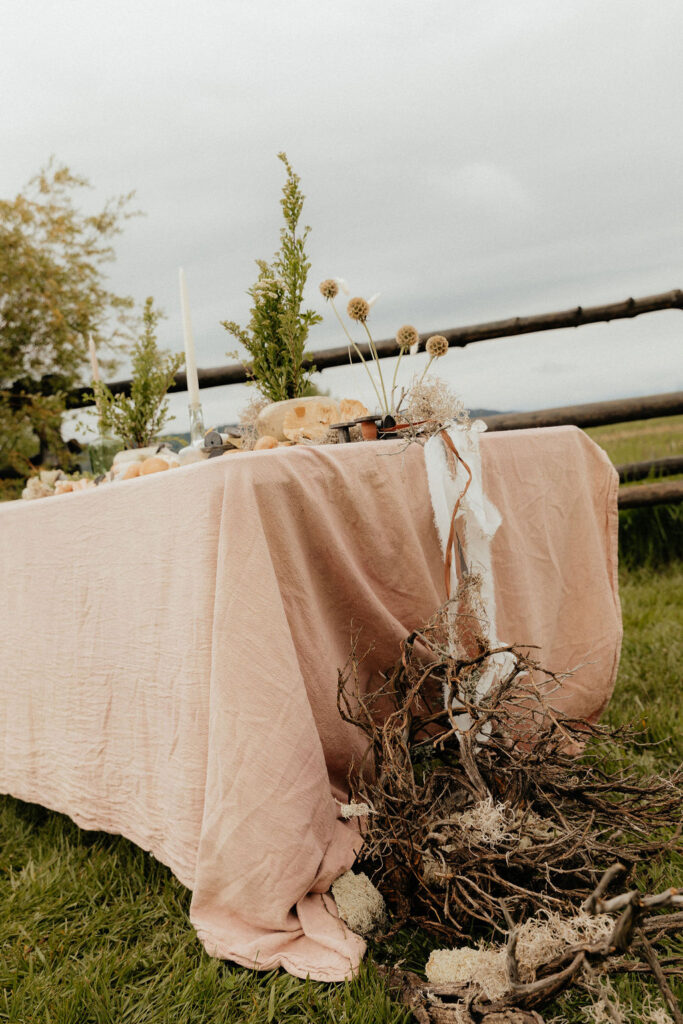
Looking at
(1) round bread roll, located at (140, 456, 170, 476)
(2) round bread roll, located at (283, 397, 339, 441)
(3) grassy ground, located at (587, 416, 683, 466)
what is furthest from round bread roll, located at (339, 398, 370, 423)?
(3) grassy ground, located at (587, 416, 683, 466)

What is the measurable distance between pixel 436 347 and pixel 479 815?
3.88 feet

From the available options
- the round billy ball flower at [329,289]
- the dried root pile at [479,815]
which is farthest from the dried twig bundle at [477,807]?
the round billy ball flower at [329,289]

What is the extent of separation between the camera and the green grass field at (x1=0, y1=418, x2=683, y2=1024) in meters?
1.24

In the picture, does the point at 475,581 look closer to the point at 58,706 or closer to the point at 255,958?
the point at 255,958

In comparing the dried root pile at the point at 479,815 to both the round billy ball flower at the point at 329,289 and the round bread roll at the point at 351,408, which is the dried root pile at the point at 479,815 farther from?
the round billy ball flower at the point at 329,289

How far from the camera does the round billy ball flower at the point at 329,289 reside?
2.13 meters

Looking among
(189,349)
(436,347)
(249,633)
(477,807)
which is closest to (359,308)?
(436,347)

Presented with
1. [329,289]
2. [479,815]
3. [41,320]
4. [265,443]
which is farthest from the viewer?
[41,320]

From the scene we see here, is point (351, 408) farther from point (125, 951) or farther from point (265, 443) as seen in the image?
point (125, 951)

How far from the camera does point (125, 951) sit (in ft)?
4.90

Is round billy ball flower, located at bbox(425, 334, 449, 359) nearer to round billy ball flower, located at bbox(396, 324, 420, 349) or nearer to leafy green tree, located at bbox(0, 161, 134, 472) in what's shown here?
round billy ball flower, located at bbox(396, 324, 420, 349)

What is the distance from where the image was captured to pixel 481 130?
397 cm

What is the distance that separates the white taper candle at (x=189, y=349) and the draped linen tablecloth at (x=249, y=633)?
45 cm

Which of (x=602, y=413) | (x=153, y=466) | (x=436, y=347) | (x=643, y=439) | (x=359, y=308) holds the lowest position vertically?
(x=643, y=439)
